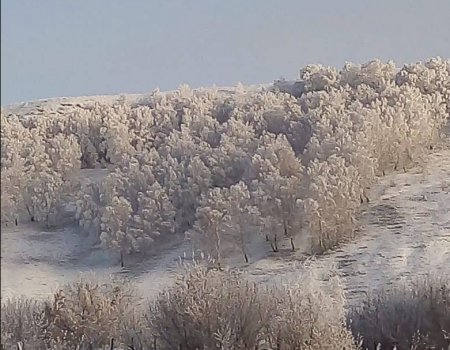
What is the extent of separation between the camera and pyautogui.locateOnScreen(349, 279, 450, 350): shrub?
11.2 m

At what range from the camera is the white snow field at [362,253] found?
15500 mm

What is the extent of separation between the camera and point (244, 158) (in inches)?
912

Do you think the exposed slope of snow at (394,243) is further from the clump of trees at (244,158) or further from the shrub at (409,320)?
the shrub at (409,320)

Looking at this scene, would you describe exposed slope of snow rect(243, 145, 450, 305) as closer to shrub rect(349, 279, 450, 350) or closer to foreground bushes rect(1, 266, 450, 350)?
shrub rect(349, 279, 450, 350)

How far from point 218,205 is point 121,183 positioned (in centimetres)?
481

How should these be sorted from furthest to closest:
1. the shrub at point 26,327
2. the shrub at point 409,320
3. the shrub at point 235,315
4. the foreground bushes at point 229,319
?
the shrub at point 409,320
the shrub at point 26,327
the foreground bushes at point 229,319
the shrub at point 235,315

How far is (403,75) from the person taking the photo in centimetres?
2934

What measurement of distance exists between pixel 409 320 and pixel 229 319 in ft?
9.64

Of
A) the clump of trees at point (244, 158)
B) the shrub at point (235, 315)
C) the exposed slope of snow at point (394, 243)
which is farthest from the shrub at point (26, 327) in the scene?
the exposed slope of snow at point (394, 243)

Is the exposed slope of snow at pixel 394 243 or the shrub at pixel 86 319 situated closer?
the shrub at pixel 86 319

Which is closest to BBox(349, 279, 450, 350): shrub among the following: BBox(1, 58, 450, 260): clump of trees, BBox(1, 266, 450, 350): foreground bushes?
BBox(1, 266, 450, 350): foreground bushes

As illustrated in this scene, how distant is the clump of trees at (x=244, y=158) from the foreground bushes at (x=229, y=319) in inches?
142

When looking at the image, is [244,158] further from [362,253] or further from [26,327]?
[26,327]

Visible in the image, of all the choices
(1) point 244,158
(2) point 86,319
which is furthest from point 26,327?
(1) point 244,158
